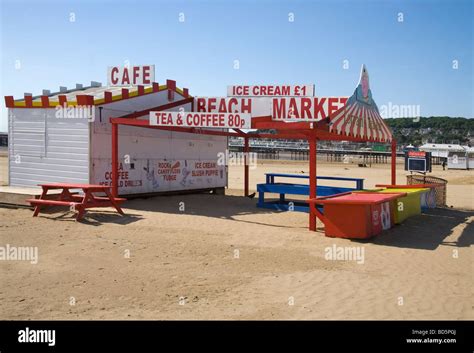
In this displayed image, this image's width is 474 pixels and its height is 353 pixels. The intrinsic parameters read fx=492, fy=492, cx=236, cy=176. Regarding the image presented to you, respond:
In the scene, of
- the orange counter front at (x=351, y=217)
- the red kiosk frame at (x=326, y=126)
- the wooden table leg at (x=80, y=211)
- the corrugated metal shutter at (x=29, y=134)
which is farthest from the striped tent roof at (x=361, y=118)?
the corrugated metal shutter at (x=29, y=134)

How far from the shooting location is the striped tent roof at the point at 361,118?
451 inches

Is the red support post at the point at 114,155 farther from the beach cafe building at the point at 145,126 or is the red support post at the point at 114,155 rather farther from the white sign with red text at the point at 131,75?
the white sign with red text at the point at 131,75

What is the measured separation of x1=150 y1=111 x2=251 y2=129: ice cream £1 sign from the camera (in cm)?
1131

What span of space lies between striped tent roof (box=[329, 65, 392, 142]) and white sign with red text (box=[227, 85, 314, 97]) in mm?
3221

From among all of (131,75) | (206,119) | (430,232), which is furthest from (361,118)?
(131,75)

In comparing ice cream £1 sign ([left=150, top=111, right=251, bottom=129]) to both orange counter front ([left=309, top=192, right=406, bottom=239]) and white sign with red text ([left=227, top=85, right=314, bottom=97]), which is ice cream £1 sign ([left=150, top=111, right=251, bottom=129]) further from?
white sign with red text ([left=227, top=85, right=314, bottom=97])

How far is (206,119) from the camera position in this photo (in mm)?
11531

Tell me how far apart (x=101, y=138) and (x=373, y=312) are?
33.2 feet

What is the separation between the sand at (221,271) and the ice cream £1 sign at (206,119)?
224cm

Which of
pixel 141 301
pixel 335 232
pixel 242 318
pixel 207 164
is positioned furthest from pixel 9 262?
pixel 207 164

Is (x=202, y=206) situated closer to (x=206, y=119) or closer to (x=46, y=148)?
(x=206, y=119)

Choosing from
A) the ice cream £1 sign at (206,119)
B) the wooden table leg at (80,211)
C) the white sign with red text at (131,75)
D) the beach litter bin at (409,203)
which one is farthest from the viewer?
the white sign with red text at (131,75)

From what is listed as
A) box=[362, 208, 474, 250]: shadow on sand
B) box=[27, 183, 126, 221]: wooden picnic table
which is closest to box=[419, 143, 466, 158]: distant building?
box=[362, 208, 474, 250]: shadow on sand
